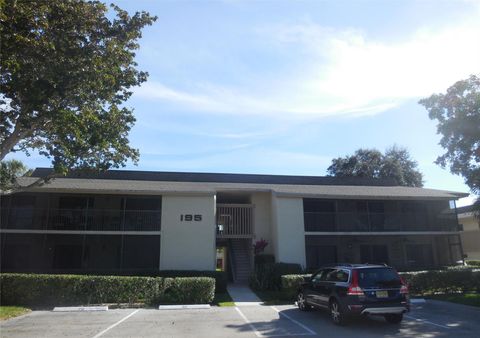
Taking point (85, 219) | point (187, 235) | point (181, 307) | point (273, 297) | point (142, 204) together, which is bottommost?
point (181, 307)

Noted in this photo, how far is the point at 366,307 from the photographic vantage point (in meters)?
10.2

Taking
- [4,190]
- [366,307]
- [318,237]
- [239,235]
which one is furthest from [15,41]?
[318,237]

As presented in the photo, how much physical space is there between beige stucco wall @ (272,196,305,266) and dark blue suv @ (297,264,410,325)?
33.9 feet

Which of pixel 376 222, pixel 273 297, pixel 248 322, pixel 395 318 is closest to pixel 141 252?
pixel 273 297

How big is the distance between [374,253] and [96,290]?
17290 millimetres

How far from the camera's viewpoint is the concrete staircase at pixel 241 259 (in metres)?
22.6

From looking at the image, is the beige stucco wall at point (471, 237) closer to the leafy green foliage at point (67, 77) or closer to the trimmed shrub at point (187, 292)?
the trimmed shrub at point (187, 292)

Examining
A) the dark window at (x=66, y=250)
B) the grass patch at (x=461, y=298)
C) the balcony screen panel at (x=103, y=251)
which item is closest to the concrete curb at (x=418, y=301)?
the grass patch at (x=461, y=298)

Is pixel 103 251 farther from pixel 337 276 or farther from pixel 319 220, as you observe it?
pixel 337 276

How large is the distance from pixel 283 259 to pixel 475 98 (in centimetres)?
1199

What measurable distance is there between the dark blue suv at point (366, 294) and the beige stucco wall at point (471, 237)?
82.0ft

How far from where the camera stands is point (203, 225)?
70.0 feet

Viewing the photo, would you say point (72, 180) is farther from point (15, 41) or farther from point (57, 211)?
point (15, 41)

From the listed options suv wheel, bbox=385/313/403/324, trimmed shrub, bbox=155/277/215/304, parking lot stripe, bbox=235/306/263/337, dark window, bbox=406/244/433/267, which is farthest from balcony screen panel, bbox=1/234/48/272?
dark window, bbox=406/244/433/267
